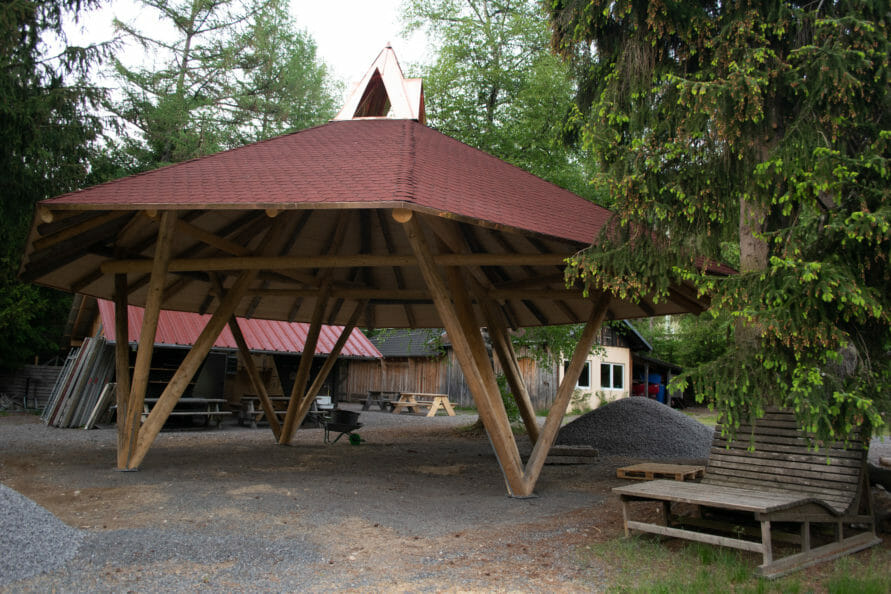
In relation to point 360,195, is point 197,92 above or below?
above

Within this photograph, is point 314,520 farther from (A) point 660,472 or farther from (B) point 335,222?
(B) point 335,222

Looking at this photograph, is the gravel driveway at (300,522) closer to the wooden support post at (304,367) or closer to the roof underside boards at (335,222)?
the wooden support post at (304,367)

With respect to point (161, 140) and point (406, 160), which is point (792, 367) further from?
point (161, 140)

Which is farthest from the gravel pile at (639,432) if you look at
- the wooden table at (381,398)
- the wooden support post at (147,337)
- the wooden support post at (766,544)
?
the wooden table at (381,398)

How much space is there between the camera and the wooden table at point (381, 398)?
30492mm

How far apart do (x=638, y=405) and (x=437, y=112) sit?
9.50 meters

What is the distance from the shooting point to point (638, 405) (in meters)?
15.7

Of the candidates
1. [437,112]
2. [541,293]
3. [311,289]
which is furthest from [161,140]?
[541,293]

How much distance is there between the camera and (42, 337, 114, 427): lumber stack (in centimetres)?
1689

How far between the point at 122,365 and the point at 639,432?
10.7 metres

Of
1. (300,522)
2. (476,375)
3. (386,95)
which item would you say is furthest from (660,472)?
(386,95)

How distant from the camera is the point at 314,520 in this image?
659cm

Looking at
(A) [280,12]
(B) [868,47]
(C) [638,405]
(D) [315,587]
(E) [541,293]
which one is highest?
(A) [280,12]

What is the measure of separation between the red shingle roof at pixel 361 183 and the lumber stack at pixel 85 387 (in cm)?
1016
